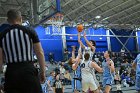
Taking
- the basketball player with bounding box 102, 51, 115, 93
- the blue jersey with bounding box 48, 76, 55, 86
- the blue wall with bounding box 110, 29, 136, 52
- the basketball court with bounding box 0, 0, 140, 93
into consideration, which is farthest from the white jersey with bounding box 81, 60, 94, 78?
the blue wall with bounding box 110, 29, 136, 52

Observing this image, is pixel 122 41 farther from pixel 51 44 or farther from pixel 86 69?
pixel 86 69

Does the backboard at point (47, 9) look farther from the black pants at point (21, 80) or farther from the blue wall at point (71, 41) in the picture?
the blue wall at point (71, 41)

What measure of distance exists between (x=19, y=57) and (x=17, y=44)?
0.18 meters

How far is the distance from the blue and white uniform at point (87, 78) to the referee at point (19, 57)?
464cm

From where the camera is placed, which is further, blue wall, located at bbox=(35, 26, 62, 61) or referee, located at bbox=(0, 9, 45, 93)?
blue wall, located at bbox=(35, 26, 62, 61)

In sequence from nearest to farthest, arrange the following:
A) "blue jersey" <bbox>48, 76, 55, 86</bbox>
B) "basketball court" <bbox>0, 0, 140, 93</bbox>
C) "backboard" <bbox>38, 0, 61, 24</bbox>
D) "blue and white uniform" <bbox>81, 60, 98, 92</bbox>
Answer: "blue and white uniform" <bbox>81, 60, 98, 92</bbox> < "backboard" <bbox>38, 0, 61, 24</bbox> < "blue jersey" <bbox>48, 76, 55, 86</bbox> < "basketball court" <bbox>0, 0, 140, 93</bbox>

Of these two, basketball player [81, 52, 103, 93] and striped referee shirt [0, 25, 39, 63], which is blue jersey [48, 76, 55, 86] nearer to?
basketball player [81, 52, 103, 93]

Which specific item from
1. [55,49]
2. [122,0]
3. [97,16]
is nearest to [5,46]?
[122,0]

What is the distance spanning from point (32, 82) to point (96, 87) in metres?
4.96

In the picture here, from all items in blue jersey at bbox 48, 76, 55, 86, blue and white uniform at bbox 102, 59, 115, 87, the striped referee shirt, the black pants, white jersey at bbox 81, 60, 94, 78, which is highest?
the striped referee shirt

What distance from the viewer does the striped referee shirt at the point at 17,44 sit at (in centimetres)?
398

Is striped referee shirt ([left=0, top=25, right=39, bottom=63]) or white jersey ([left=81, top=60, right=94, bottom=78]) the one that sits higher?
striped referee shirt ([left=0, top=25, right=39, bottom=63])

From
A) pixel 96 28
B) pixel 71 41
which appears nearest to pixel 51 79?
pixel 71 41

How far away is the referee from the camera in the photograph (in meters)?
3.87
